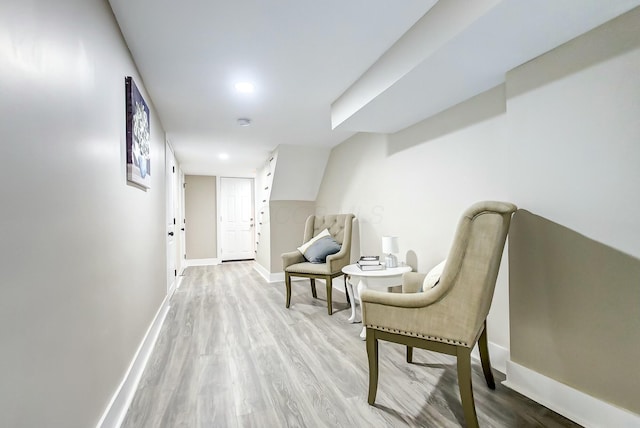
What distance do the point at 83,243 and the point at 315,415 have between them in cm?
140

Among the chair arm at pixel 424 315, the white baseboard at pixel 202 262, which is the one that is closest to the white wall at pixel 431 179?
the chair arm at pixel 424 315

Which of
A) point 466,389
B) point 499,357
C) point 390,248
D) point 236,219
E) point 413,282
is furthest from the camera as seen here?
point 236,219

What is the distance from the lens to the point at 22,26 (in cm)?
81

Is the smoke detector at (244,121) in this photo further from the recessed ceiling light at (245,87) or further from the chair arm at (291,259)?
the chair arm at (291,259)

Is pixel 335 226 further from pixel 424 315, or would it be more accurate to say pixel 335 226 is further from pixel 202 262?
pixel 202 262

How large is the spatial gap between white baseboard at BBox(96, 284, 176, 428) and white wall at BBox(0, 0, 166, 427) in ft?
0.19

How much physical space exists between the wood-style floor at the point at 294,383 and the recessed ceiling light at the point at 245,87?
2.17 m

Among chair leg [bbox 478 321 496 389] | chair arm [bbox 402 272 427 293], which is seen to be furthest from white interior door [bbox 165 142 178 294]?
chair leg [bbox 478 321 496 389]

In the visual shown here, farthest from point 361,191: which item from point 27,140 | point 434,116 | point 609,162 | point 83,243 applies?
point 27,140

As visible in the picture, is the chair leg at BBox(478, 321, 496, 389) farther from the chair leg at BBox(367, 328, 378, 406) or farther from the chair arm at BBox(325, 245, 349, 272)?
the chair arm at BBox(325, 245, 349, 272)

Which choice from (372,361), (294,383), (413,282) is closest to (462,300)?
(372,361)

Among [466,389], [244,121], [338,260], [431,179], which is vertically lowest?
[466,389]

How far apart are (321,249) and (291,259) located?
1.31 ft

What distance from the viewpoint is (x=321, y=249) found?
3668 mm
